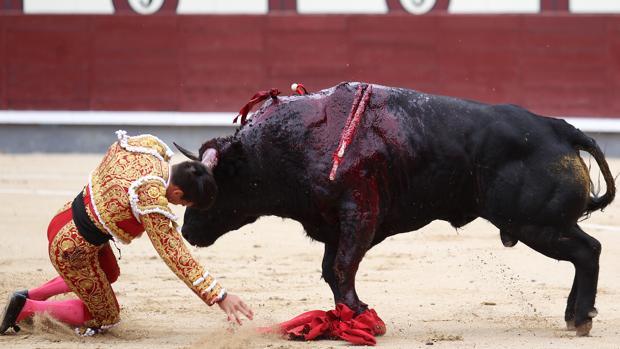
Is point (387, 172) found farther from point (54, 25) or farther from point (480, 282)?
point (54, 25)

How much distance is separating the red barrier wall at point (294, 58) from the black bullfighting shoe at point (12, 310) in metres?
6.82

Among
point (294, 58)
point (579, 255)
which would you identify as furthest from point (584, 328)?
point (294, 58)

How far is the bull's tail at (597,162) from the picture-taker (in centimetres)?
440

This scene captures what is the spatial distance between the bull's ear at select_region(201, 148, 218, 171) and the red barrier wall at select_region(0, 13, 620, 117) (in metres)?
6.59

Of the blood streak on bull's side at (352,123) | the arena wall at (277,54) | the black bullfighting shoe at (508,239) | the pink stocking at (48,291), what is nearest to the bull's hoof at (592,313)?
the black bullfighting shoe at (508,239)

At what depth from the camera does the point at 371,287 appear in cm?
549

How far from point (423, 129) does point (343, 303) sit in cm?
64

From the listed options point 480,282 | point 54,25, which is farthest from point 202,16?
point 480,282

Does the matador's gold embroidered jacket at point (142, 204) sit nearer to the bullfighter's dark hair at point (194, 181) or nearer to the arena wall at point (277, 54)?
the bullfighter's dark hair at point (194, 181)

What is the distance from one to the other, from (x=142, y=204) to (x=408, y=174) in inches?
36.3

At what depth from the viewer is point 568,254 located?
4.32m

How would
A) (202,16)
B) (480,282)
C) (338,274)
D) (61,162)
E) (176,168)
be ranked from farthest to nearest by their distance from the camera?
1. (202,16)
2. (61,162)
3. (480,282)
4. (338,274)
5. (176,168)

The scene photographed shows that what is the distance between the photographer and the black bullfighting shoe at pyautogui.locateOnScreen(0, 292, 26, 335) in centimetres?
430

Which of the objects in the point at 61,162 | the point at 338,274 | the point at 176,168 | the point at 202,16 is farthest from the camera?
the point at 202,16
